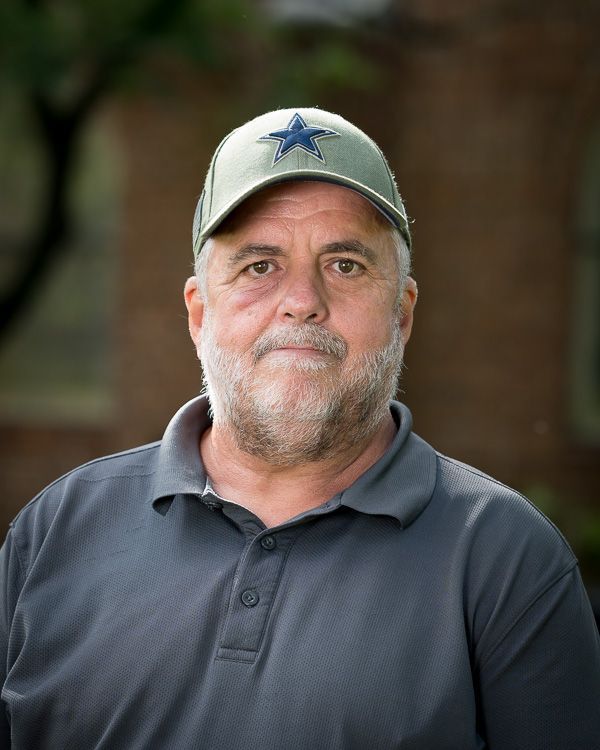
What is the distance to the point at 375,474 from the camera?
8.25 ft

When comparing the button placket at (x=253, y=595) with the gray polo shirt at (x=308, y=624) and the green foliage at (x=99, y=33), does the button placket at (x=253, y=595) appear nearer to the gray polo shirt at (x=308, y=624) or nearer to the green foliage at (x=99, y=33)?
the gray polo shirt at (x=308, y=624)

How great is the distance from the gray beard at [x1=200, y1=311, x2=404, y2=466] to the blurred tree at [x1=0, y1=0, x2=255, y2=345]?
15.6 feet

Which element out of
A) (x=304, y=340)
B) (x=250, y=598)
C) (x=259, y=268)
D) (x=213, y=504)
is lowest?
(x=250, y=598)

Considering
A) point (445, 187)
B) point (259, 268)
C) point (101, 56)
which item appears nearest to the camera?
point (259, 268)

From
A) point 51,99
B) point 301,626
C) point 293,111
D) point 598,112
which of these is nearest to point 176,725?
point 301,626

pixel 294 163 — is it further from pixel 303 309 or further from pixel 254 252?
pixel 303 309

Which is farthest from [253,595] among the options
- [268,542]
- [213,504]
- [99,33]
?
[99,33]

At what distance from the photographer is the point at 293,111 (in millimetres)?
2637

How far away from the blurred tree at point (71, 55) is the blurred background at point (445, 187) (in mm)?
29

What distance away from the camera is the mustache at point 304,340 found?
2463mm

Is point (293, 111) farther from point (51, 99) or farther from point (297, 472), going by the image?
point (51, 99)

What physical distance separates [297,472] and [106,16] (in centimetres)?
527

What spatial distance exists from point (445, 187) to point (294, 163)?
5975mm

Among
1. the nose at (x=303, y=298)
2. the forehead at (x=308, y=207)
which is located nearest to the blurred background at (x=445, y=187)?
the forehead at (x=308, y=207)
